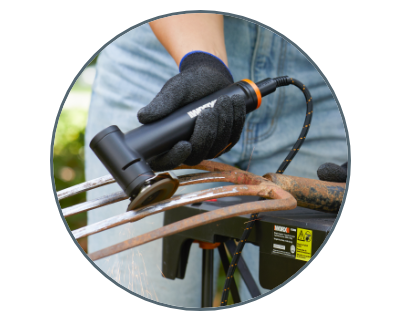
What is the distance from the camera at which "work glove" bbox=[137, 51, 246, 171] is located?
0.54 m

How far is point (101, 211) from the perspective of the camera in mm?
848

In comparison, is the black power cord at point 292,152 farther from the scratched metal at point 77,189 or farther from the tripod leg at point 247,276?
the scratched metal at point 77,189

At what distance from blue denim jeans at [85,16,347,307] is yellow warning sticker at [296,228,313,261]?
0.30m

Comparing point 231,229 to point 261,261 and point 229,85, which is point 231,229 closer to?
point 261,261

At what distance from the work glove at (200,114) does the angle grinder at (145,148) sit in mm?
12

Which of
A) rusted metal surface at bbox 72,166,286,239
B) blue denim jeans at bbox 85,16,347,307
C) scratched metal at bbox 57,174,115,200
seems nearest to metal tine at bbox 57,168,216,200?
scratched metal at bbox 57,174,115,200

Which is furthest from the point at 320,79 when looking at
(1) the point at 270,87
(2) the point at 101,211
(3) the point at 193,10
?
(2) the point at 101,211

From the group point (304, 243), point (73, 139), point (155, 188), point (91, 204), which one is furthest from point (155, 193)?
point (73, 139)

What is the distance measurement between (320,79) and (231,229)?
1.34 feet

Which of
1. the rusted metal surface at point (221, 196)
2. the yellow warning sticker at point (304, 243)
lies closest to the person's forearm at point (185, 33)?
the rusted metal surface at point (221, 196)

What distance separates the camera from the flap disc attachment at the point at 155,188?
0.48 meters

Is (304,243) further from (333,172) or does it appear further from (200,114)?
(200,114)

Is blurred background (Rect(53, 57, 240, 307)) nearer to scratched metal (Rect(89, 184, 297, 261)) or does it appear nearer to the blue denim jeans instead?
the blue denim jeans

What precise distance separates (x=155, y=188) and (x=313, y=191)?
28cm
